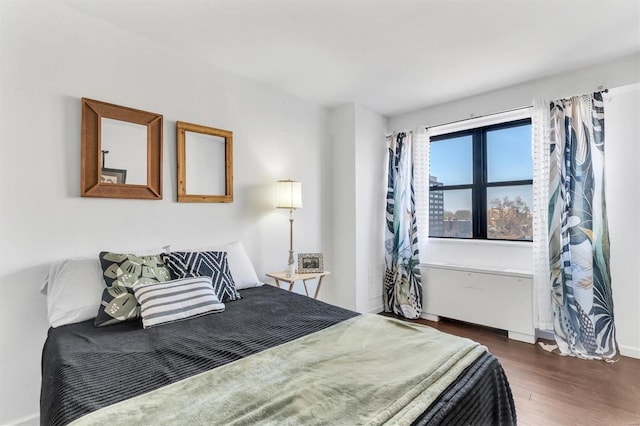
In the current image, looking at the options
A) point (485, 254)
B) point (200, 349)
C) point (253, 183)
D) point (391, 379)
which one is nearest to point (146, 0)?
point (253, 183)

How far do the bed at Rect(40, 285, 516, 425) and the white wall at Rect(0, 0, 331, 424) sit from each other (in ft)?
1.77

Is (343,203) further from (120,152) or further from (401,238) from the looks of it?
(120,152)

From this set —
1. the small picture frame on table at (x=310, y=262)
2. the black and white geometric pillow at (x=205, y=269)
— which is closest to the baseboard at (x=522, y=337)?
the small picture frame on table at (x=310, y=262)

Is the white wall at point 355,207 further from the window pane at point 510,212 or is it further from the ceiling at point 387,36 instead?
the window pane at point 510,212

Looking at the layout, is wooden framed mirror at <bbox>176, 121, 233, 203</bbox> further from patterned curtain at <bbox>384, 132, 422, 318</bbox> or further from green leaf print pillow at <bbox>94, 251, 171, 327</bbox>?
patterned curtain at <bbox>384, 132, 422, 318</bbox>

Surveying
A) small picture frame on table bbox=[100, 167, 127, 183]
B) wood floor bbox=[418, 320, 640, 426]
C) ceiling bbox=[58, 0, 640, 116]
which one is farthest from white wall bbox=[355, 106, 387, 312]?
small picture frame on table bbox=[100, 167, 127, 183]

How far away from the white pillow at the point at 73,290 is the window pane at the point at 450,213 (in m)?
3.41

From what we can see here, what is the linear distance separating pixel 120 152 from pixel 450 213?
340 cm

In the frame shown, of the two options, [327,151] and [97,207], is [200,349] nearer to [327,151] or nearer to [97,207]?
[97,207]

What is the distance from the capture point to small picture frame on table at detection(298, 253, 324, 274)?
3.12 m

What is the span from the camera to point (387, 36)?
7.38 ft

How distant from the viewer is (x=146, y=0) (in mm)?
1895

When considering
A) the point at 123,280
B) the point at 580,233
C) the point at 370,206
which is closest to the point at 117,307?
the point at 123,280

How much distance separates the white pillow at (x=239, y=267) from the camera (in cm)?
236
